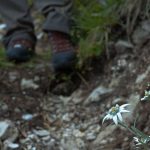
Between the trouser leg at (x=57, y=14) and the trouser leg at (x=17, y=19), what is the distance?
148mm

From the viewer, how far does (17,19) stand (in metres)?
2.87

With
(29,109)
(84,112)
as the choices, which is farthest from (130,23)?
(29,109)

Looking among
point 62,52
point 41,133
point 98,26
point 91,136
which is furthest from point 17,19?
point 91,136

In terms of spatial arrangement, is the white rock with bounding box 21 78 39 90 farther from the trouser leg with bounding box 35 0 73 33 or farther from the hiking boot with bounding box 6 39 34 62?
the trouser leg with bounding box 35 0 73 33

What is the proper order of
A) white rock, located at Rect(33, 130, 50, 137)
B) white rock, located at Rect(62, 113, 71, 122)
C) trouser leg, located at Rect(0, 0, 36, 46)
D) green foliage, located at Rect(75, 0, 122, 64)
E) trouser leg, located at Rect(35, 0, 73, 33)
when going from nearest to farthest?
white rock, located at Rect(33, 130, 50, 137) < white rock, located at Rect(62, 113, 71, 122) < green foliage, located at Rect(75, 0, 122, 64) < trouser leg, located at Rect(35, 0, 73, 33) < trouser leg, located at Rect(0, 0, 36, 46)

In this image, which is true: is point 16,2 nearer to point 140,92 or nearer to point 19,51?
point 19,51

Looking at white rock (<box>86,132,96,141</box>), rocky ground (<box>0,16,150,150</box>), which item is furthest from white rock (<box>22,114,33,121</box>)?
white rock (<box>86,132,96,141</box>)

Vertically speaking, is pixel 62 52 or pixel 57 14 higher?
pixel 57 14

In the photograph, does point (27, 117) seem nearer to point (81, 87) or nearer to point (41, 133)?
point (41, 133)

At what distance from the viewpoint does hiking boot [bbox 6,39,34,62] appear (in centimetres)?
276

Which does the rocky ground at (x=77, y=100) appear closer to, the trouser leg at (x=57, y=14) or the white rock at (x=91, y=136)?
the white rock at (x=91, y=136)

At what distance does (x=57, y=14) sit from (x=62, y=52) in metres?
0.24

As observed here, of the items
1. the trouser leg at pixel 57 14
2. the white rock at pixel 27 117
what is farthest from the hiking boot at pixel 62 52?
the white rock at pixel 27 117

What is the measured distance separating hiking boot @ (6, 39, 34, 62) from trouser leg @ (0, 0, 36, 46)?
0.05m
